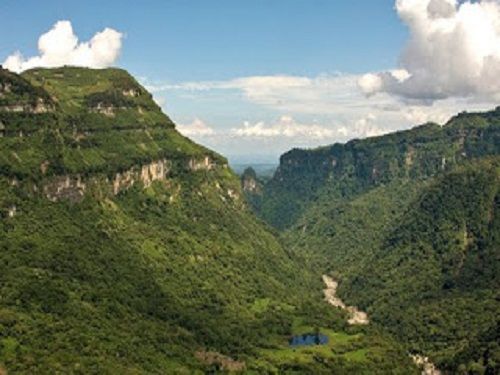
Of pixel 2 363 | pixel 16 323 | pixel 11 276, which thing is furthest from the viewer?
pixel 11 276

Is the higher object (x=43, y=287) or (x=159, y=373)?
(x=43, y=287)

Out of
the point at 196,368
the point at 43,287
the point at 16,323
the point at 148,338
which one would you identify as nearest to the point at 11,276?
the point at 43,287

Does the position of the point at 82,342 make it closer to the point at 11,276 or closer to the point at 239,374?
the point at 11,276

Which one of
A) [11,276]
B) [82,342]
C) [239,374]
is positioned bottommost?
[239,374]

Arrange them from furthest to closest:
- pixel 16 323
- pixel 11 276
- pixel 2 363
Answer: pixel 11 276 → pixel 16 323 → pixel 2 363

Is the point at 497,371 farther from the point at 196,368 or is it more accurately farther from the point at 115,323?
the point at 115,323

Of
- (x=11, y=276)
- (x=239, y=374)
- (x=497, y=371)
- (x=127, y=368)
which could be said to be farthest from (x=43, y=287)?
(x=497, y=371)

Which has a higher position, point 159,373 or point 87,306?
point 87,306

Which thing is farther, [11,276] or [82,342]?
[11,276]

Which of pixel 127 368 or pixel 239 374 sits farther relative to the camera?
pixel 239 374
